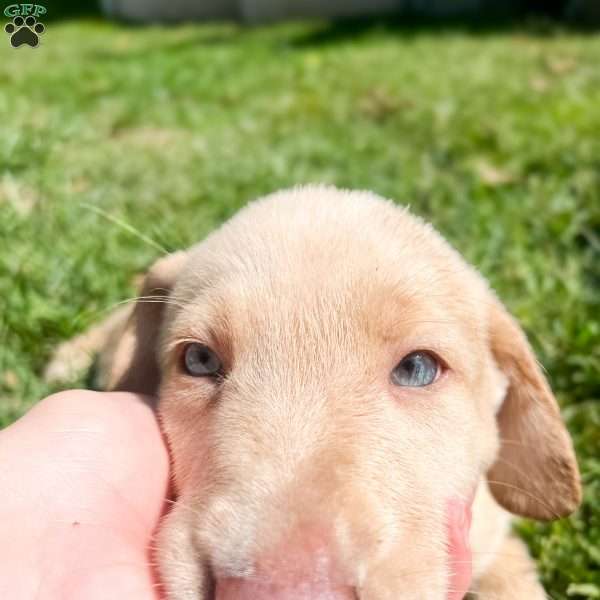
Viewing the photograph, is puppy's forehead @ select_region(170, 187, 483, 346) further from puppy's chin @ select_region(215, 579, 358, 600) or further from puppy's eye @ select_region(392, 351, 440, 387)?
puppy's chin @ select_region(215, 579, 358, 600)

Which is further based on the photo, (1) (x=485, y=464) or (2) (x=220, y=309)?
(1) (x=485, y=464)

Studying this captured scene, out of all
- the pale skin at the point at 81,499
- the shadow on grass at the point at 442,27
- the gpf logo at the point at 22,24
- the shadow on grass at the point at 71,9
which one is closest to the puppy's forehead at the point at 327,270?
the pale skin at the point at 81,499

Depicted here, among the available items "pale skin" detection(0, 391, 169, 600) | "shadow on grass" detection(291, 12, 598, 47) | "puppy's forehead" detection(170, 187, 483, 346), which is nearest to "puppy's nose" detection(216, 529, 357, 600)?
"pale skin" detection(0, 391, 169, 600)

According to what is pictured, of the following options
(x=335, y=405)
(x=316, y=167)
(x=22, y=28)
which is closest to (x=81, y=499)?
(x=335, y=405)

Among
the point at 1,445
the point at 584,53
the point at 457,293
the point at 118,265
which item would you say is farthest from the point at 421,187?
the point at 584,53

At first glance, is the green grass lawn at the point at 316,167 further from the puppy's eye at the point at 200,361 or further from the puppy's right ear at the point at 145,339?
the puppy's eye at the point at 200,361

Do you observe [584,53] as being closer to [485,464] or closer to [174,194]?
[174,194]
